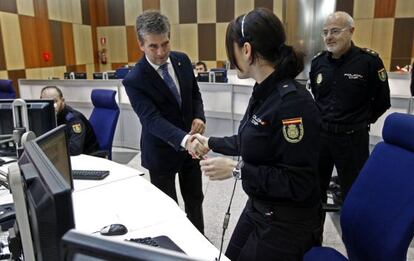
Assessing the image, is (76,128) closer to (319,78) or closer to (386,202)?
(319,78)

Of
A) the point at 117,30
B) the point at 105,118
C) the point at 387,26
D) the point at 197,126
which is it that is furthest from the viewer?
the point at 117,30

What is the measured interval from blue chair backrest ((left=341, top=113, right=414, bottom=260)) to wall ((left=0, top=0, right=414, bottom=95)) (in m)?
6.12

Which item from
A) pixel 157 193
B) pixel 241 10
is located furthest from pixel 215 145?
pixel 241 10

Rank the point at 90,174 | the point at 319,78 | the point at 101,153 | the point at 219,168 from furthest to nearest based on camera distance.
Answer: the point at 101,153 < the point at 319,78 < the point at 90,174 < the point at 219,168

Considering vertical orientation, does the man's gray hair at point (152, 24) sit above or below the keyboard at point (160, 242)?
above

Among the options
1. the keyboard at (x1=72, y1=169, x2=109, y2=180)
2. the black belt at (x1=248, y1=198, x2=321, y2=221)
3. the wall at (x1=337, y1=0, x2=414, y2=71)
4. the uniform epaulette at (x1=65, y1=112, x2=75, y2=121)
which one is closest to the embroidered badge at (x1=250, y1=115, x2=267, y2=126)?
the black belt at (x1=248, y1=198, x2=321, y2=221)

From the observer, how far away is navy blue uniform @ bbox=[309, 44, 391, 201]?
2.61 meters

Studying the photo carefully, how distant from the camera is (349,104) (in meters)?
2.63

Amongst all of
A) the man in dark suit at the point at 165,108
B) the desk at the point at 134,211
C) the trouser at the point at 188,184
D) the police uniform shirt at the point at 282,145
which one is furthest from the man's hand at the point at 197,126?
the police uniform shirt at the point at 282,145

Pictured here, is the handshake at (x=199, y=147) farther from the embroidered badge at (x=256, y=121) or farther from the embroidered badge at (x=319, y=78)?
the embroidered badge at (x=319, y=78)

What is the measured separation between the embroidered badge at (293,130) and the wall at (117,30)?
20.1 ft

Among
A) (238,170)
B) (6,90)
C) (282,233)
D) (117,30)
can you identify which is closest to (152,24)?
(238,170)

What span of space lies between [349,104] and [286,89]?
5.20ft

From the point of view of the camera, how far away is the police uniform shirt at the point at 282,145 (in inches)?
48.2
